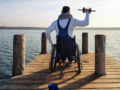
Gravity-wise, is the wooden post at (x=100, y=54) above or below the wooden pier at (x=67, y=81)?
above

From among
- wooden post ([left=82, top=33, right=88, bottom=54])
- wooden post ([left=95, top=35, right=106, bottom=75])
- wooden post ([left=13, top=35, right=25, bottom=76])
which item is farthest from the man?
wooden post ([left=82, top=33, right=88, bottom=54])

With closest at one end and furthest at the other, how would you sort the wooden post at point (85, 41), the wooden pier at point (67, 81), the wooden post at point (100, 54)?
the wooden pier at point (67, 81) → the wooden post at point (100, 54) → the wooden post at point (85, 41)

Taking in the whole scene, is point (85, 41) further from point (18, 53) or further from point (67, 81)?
point (18, 53)

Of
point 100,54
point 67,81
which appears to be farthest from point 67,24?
point 67,81

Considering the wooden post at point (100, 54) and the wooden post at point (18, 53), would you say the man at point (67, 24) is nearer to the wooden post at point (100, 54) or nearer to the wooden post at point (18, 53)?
the wooden post at point (100, 54)

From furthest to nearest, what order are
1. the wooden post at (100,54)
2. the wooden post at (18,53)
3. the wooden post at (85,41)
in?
1. the wooden post at (85,41)
2. the wooden post at (100,54)
3. the wooden post at (18,53)

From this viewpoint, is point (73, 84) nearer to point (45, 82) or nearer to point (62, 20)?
point (45, 82)

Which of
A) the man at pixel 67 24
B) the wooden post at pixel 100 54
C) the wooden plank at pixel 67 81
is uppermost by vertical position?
the man at pixel 67 24

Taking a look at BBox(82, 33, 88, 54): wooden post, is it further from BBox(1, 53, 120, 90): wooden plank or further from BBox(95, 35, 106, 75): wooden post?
BBox(95, 35, 106, 75): wooden post

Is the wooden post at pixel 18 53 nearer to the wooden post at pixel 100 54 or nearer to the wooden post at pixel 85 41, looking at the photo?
the wooden post at pixel 100 54

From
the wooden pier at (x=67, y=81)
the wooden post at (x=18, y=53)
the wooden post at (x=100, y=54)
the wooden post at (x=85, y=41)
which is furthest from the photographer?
the wooden post at (x=85, y=41)

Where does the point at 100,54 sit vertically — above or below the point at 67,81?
above

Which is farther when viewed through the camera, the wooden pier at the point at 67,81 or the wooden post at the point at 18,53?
the wooden post at the point at 18,53

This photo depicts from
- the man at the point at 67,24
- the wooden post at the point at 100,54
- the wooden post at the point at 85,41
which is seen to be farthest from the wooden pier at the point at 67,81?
the wooden post at the point at 85,41
